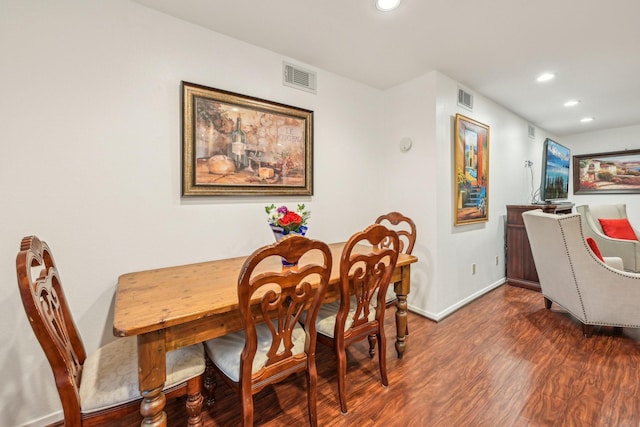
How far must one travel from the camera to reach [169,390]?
1.26 m

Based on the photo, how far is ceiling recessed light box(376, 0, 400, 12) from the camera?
71.8 inches

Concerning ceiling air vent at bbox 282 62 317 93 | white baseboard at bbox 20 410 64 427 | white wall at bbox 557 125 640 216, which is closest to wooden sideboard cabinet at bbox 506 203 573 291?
white wall at bbox 557 125 640 216

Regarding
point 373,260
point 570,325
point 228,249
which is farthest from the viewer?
point 570,325

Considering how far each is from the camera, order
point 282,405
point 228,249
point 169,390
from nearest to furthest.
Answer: point 169,390 → point 282,405 → point 228,249

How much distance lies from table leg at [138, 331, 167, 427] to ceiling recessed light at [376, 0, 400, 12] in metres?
2.22

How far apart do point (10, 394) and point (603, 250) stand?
563 centimetres

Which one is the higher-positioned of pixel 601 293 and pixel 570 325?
pixel 601 293

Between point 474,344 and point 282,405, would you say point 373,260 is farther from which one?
point 474,344

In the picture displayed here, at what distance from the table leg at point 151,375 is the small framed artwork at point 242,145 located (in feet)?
3.63

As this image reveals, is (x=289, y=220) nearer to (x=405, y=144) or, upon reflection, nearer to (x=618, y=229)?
(x=405, y=144)

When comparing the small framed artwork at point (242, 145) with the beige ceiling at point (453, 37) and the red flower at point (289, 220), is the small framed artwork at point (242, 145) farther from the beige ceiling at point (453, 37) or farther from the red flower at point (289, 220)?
the red flower at point (289, 220)

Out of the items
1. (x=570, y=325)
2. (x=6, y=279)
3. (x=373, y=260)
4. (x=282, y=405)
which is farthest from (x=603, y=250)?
(x=6, y=279)

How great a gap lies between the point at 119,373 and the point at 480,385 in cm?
208

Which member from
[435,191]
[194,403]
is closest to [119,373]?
[194,403]
